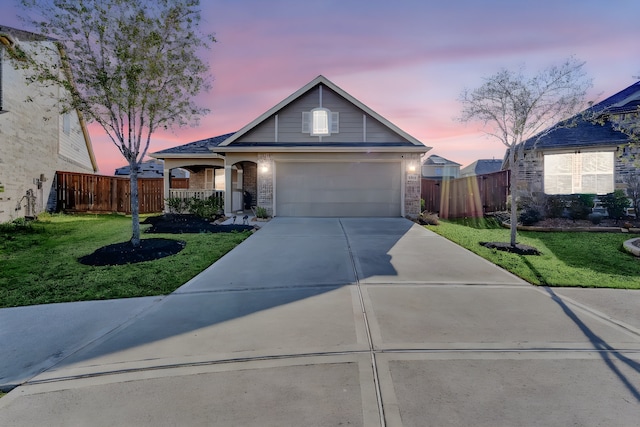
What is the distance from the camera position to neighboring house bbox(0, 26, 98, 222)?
34.4ft

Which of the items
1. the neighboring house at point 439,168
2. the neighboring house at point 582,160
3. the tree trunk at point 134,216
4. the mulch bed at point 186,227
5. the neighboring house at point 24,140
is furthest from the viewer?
the neighboring house at point 439,168

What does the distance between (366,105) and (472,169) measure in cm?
3681

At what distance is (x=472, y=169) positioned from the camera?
4503cm

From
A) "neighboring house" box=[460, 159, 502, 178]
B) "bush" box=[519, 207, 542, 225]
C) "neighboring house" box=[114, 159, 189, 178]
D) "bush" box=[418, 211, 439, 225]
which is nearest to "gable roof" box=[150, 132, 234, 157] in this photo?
"bush" box=[418, 211, 439, 225]

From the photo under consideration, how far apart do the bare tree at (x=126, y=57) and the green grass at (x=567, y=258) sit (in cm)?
818

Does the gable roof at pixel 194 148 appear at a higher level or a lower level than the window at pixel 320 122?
lower

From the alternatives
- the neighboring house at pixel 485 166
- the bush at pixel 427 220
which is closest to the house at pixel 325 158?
the bush at pixel 427 220

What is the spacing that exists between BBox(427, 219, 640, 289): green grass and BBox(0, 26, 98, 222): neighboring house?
11.5m

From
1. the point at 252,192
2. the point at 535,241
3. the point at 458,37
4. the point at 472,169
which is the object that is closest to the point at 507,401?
the point at 535,241

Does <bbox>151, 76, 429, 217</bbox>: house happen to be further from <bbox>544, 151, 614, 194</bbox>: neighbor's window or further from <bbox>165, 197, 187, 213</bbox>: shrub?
<bbox>544, 151, 614, 194</bbox>: neighbor's window

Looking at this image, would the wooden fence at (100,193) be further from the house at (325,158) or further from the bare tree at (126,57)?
the bare tree at (126,57)

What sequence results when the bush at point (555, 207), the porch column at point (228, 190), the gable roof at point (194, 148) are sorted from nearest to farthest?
the bush at point (555, 207)
the porch column at point (228, 190)
the gable roof at point (194, 148)

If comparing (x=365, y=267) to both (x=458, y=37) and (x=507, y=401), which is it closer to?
(x=507, y=401)

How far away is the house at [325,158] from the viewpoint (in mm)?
13453
